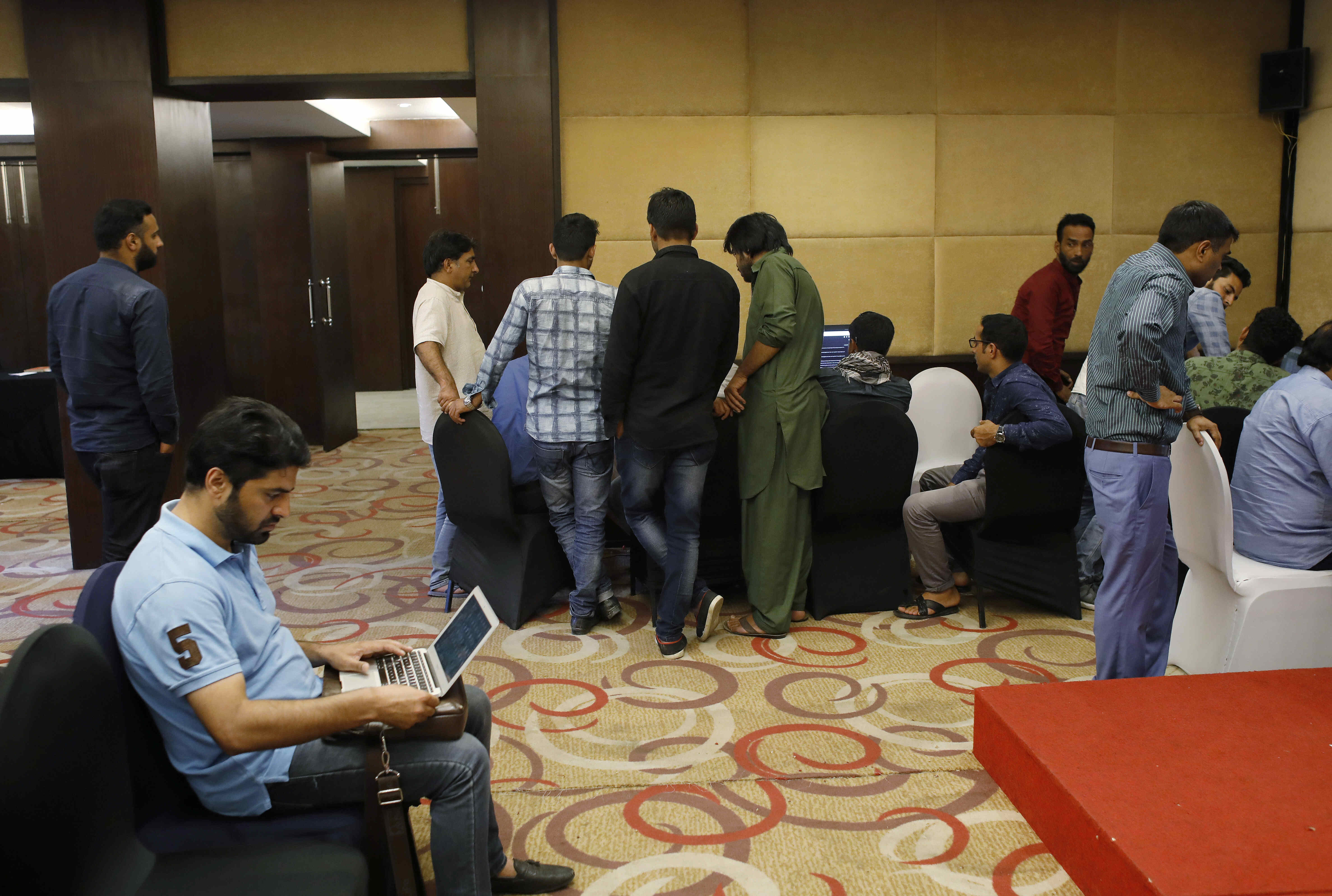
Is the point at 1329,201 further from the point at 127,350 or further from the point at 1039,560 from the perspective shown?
the point at 127,350

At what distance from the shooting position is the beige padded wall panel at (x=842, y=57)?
16.5ft

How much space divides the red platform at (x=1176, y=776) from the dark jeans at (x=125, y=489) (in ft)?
10.3

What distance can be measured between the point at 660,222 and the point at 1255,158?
3807 millimetres

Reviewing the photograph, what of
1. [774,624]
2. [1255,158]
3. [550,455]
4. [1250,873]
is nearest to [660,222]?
[550,455]

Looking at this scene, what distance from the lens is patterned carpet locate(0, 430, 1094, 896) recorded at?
2240 mm

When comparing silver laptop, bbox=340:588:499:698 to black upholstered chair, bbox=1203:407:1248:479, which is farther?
black upholstered chair, bbox=1203:407:1248:479

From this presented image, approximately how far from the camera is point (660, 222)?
3375mm

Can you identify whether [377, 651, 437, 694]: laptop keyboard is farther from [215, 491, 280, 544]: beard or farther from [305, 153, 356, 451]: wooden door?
[305, 153, 356, 451]: wooden door

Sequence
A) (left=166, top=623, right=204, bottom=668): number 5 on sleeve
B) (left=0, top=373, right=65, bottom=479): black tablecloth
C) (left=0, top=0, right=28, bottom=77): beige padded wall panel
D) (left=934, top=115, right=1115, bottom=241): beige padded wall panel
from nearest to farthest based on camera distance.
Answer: (left=166, top=623, right=204, bottom=668): number 5 on sleeve, (left=0, top=0, right=28, bottom=77): beige padded wall panel, (left=934, top=115, right=1115, bottom=241): beige padded wall panel, (left=0, top=373, right=65, bottom=479): black tablecloth

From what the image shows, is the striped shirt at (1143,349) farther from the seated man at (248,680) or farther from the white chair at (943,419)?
the seated man at (248,680)

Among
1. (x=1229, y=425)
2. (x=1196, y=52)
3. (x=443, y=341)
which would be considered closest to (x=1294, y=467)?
(x=1229, y=425)

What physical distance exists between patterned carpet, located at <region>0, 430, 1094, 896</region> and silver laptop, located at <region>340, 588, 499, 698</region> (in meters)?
0.65

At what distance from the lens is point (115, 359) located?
3748mm

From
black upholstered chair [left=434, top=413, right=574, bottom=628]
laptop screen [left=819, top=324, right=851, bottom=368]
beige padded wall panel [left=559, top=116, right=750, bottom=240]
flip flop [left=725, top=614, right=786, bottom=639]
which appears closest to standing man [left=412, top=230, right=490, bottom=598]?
black upholstered chair [left=434, top=413, right=574, bottom=628]
